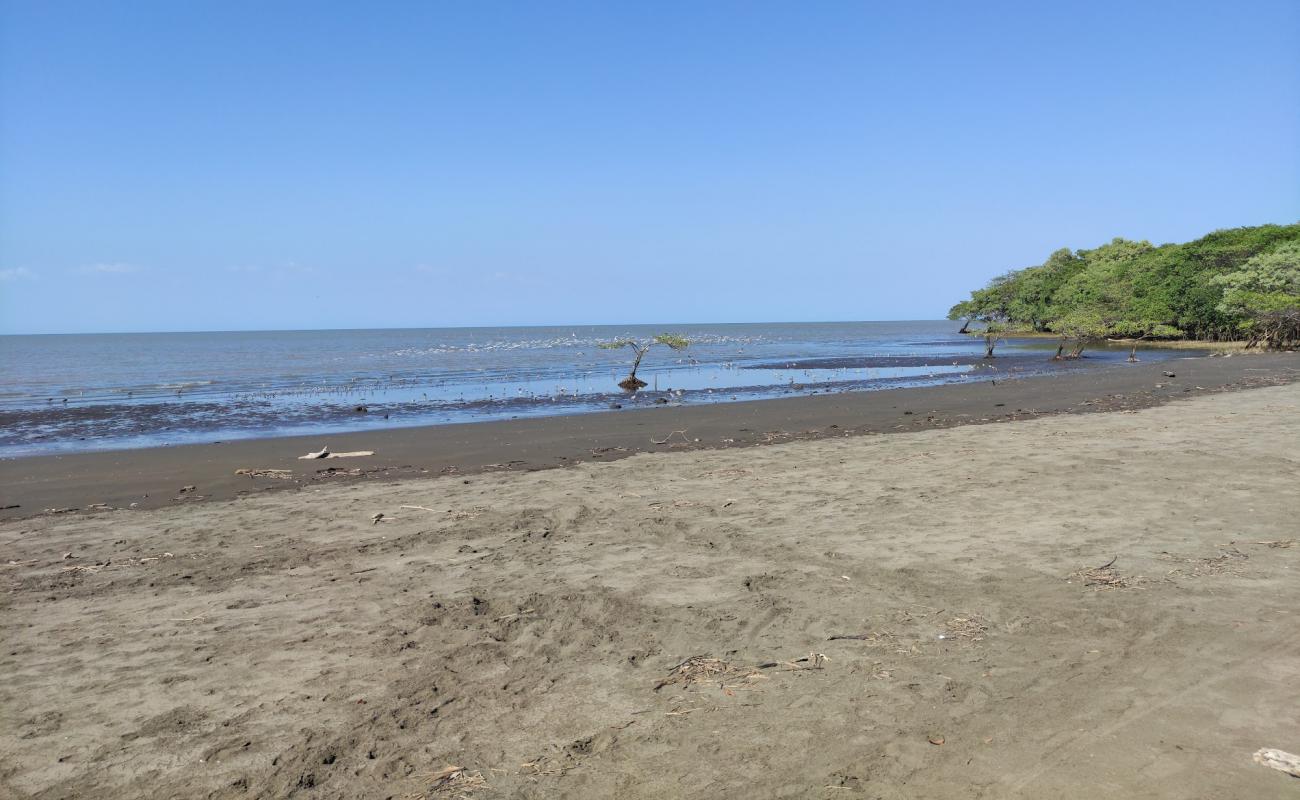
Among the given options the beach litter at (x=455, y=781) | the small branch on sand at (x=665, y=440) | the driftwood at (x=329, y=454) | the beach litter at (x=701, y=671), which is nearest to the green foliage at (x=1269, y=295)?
the small branch on sand at (x=665, y=440)

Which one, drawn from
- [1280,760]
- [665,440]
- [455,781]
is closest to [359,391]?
[665,440]

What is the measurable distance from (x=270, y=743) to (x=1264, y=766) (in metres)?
4.47

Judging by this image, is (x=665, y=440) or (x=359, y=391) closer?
(x=665, y=440)

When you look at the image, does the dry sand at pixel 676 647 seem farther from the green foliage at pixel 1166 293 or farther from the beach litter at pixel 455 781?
the green foliage at pixel 1166 293

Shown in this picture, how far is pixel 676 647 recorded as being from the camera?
16.9 ft

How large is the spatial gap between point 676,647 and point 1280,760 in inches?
118

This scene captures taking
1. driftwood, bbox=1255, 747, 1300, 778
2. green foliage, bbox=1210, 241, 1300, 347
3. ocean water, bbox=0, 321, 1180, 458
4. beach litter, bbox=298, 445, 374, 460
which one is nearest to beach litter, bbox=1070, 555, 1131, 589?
driftwood, bbox=1255, 747, 1300, 778

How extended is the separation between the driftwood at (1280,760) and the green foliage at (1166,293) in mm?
49122

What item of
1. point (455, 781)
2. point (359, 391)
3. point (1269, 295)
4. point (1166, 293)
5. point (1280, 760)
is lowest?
point (455, 781)

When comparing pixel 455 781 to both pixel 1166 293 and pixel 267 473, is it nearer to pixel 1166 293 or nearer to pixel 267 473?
→ pixel 267 473

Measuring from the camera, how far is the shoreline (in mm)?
12078

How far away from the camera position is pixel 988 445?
43.4ft

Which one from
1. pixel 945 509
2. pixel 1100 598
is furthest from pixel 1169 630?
pixel 945 509

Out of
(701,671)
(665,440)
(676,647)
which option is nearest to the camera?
(701,671)
